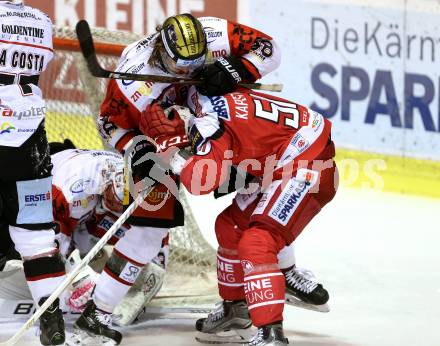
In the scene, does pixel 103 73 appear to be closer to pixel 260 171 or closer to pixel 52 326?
pixel 260 171

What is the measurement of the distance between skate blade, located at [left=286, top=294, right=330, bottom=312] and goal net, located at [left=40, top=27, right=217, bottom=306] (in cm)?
37

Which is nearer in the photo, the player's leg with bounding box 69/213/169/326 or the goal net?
the player's leg with bounding box 69/213/169/326

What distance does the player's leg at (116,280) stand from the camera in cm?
399

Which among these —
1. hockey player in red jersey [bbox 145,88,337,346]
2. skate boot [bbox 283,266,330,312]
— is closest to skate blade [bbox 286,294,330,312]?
skate boot [bbox 283,266,330,312]

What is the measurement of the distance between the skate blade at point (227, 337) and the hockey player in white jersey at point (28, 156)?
558 millimetres

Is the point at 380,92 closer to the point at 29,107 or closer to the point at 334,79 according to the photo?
the point at 334,79

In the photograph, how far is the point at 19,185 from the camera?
381 centimetres

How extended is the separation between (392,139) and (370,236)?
3.38ft

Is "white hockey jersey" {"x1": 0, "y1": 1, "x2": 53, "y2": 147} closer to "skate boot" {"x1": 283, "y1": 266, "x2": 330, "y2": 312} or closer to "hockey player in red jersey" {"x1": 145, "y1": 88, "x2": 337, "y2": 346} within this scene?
"hockey player in red jersey" {"x1": 145, "y1": 88, "x2": 337, "y2": 346}

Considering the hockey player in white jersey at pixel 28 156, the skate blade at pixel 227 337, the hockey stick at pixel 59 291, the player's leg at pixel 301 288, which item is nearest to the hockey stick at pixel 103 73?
the hockey player in white jersey at pixel 28 156

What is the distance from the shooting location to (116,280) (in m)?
4.00

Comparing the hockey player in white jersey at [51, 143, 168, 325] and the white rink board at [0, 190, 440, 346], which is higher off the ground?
the hockey player in white jersey at [51, 143, 168, 325]

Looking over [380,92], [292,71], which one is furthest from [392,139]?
[292,71]

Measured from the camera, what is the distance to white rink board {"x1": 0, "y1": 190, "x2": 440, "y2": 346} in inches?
164
